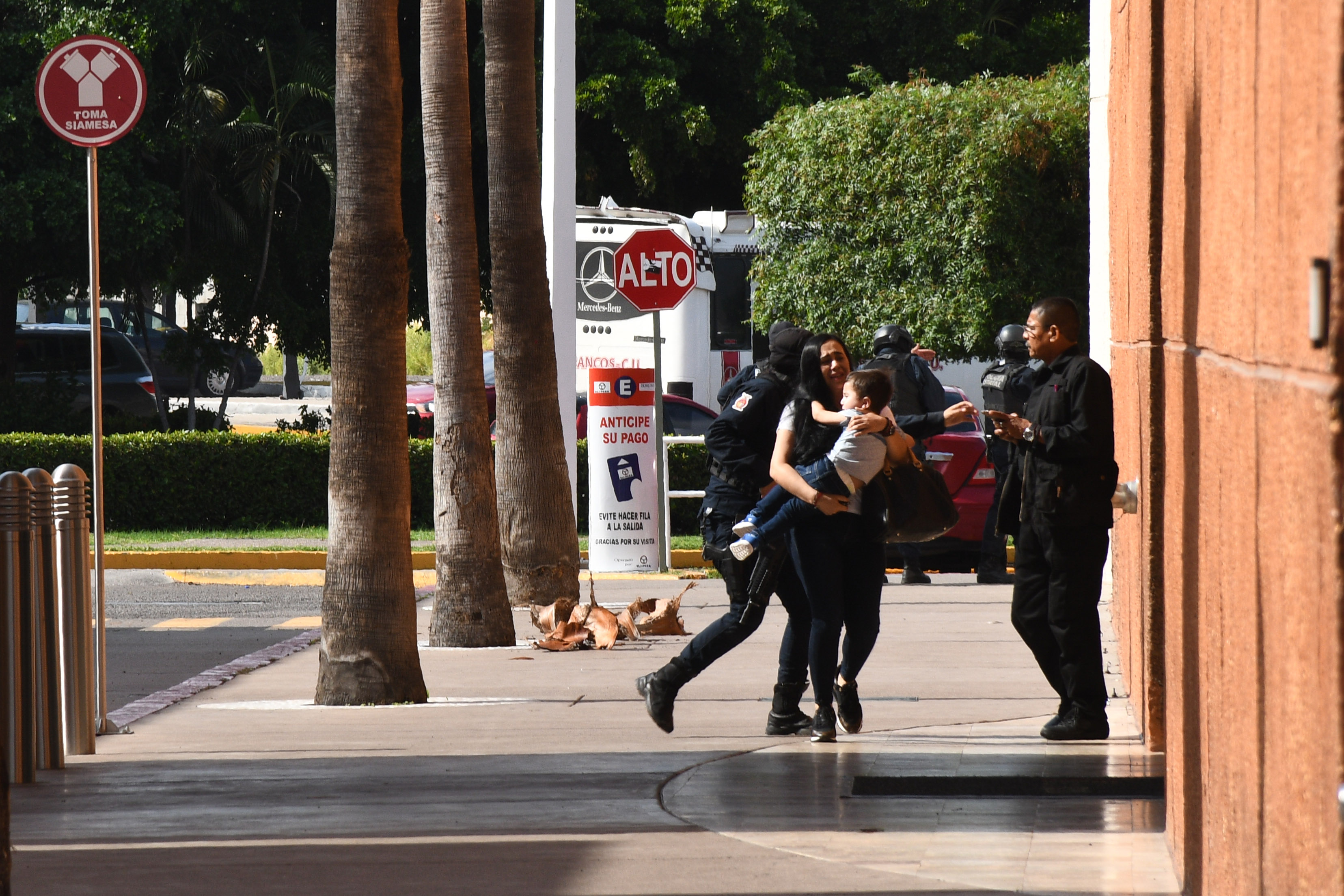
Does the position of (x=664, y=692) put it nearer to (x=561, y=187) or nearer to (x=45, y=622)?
(x=45, y=622)

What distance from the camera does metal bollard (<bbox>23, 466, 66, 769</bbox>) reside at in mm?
6938

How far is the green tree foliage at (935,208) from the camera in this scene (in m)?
24.2

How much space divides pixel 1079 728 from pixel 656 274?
847 cm

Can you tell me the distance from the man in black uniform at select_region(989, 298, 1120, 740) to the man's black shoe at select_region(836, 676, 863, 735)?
29.2 inches

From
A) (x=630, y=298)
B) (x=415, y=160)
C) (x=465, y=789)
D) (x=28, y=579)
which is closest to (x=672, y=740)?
(x=465, y=789)

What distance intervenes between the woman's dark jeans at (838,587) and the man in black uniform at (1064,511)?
0.61 m

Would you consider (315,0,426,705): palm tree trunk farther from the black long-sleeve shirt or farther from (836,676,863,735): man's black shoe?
the black long-sleeve shirt

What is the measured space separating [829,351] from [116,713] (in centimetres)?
397

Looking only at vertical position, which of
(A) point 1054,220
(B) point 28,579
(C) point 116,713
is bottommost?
(C) point 116,713

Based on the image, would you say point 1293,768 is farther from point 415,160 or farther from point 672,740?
point 415,160

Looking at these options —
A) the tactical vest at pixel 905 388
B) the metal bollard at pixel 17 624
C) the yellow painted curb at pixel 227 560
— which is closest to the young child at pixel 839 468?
the metal bollard at pixel 17 624

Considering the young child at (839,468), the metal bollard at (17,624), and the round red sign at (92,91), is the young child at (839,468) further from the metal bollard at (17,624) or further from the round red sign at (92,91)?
the round red sign at (92,91)

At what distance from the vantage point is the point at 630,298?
15.3m

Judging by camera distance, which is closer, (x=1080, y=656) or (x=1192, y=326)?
(x=1192, y=326)
